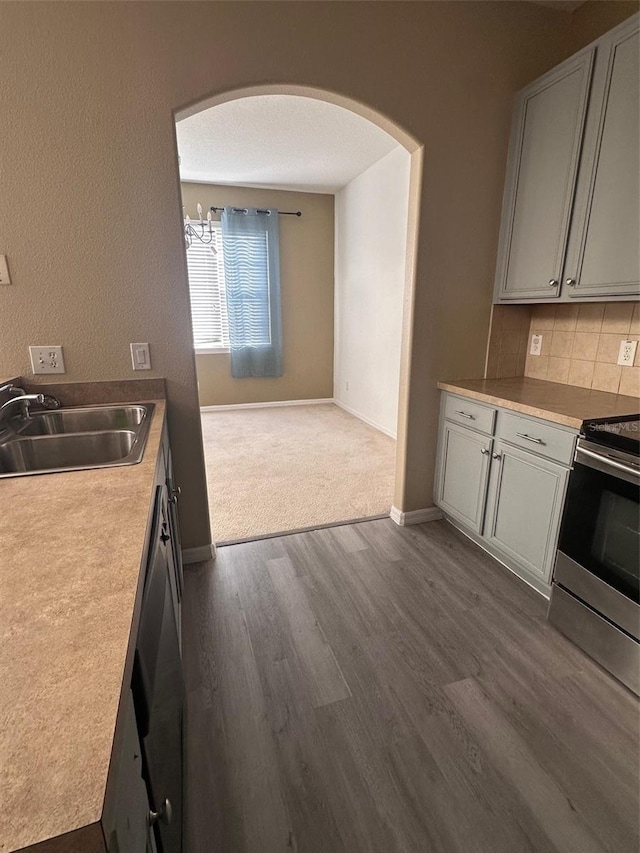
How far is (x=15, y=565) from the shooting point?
2.44 ft

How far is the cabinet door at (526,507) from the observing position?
181 cm

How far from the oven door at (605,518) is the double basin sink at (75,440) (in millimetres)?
1588

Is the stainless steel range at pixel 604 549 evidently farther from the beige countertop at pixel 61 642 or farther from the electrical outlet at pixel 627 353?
the beige countertop at pixel 61 642

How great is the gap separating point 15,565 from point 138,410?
119 centimetres

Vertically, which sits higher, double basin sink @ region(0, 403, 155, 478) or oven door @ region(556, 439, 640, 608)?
double basin sink @ region(0, 403, 155, 478)

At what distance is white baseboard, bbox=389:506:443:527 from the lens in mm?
2637

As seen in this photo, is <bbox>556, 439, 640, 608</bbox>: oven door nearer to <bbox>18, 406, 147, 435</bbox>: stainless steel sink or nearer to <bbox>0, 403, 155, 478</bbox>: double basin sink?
<bbox>0, 403, 155, 478</bbox>: double basin sink

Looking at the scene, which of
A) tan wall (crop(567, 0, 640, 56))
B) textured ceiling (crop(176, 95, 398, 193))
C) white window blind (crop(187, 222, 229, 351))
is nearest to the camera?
tan wall (crop(567, 0, 640, 56))

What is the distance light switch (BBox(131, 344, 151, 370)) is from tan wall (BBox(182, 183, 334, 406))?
3.49m

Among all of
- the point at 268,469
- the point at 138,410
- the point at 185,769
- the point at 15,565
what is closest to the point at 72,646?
the point at 15,565

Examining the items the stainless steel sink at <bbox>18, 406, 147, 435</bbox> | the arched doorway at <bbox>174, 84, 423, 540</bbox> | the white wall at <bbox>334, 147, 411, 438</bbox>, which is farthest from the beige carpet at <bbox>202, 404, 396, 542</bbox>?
the stainless steel sink at <bbox>18, 406, 147, 435</bbox>

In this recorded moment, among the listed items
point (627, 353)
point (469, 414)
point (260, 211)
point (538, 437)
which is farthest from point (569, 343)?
point (260, 211)

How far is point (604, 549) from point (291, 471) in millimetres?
2380

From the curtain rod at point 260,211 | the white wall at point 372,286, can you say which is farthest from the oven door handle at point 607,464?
the curtain rod at point 260,211
